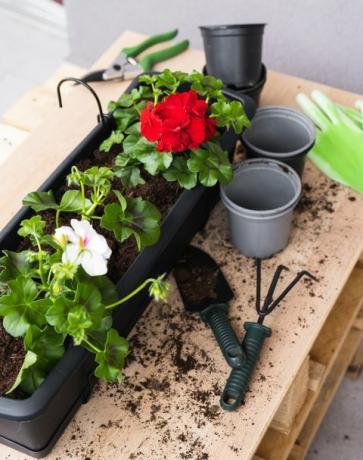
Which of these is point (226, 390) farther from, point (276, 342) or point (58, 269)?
point (58, 269)

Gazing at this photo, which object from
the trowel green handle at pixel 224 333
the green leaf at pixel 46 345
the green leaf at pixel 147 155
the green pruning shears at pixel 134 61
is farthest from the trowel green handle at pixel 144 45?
the green leaf at pixel 46 345

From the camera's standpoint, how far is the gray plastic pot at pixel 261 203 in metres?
1.00

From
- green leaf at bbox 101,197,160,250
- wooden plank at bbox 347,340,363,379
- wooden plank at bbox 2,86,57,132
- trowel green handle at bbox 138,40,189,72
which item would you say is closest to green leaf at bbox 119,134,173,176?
green leaf at bbox 101,197,160,250

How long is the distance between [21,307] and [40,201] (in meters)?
0.18

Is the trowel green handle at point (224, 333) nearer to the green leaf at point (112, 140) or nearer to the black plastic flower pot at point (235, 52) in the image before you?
the green leaf at point (112, 140)

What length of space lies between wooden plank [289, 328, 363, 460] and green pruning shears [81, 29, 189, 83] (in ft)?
2.45

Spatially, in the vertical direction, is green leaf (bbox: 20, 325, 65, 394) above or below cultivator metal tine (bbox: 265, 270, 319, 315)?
above

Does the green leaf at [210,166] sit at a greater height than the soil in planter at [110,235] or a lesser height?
greater

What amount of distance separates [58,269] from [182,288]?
31 centimetres

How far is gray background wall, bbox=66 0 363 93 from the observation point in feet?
5.16

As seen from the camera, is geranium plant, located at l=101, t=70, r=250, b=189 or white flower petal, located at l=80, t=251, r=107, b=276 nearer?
white flower petal, located at l=80, t=251, r=107, b=276

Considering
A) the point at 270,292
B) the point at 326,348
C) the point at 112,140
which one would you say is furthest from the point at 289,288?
the point at 112,140

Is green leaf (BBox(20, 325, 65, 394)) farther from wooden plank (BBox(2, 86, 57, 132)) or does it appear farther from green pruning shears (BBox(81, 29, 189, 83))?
wooden plank (BBox(2, 86, 57, 132))

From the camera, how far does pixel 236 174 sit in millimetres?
1085
